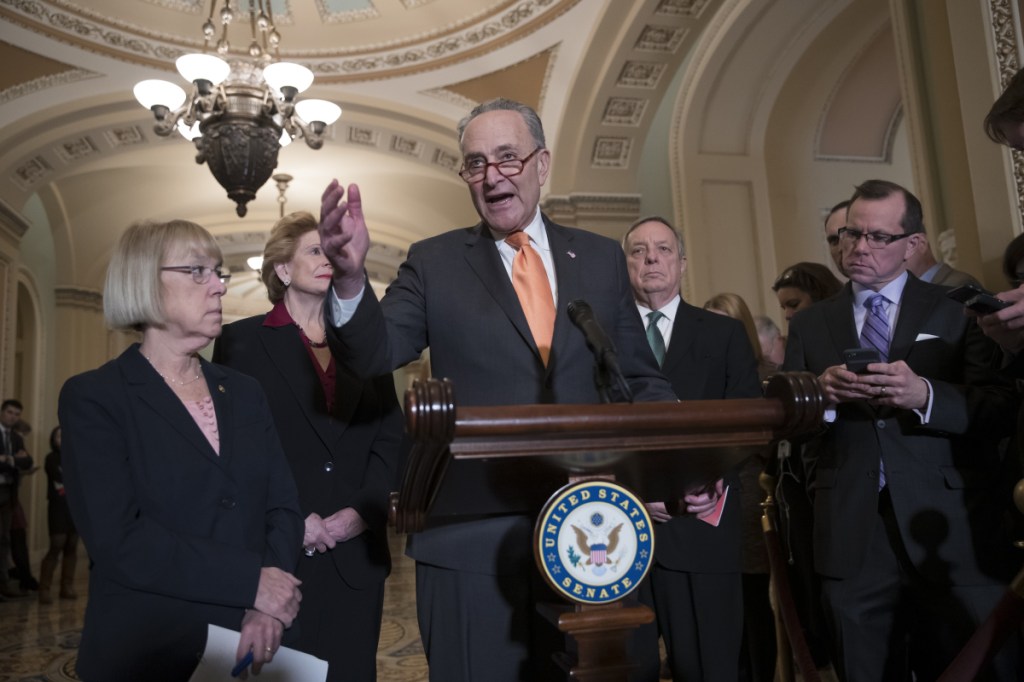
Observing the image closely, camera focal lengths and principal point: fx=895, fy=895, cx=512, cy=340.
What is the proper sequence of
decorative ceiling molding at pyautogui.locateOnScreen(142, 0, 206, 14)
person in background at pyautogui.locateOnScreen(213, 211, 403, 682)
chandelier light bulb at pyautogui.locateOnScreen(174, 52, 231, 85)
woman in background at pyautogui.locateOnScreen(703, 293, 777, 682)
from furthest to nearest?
decorative ceiling molding at pyautogui.locateOnScreen(142, 0, 206, 14)
chandelier light bulb at pyautogui.locateOnScreen(174, 52, 231, 85)
woman in background at pyautogui.locateOnScreen(703, 293, 777, 682)
person in background at pyautogui.locateOnScreen(213, 211, 403, 682)

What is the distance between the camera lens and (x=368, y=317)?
1318mm

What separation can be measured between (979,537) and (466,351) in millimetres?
1210

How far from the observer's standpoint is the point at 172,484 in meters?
1.64

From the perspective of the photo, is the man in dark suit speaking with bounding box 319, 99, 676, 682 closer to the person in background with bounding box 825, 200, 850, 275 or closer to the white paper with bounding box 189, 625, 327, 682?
the white paper with bounding box 189, 625, 327, 682

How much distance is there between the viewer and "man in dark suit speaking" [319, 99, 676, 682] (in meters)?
1.36

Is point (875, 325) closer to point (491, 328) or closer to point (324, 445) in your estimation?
point (491, 328)

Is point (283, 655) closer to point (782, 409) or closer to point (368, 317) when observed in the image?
point (368, 317)

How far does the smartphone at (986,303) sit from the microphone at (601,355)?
0.87 metres

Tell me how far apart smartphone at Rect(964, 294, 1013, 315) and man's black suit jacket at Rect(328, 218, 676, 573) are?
62cm

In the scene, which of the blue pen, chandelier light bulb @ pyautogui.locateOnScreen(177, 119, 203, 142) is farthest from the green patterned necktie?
chandelier light bulb @ pyautogui.locateOnScreen(177, 119, 203, 142)

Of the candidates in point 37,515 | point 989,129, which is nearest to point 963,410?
point 989,129

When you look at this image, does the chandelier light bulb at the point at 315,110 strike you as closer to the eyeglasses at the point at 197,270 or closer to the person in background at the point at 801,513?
the person in background at the point at 801,513

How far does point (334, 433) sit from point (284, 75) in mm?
4300

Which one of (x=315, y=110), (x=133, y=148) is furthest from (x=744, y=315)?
(x=133, y=148)
